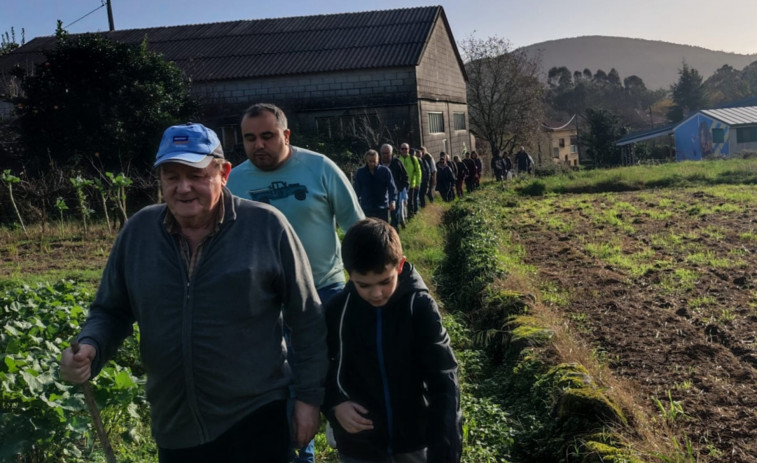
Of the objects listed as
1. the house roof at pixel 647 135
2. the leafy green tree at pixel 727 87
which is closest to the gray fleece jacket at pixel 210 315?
the house roof at pixel 647 135

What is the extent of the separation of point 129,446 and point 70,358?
2.26 metres

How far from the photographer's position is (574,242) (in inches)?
521

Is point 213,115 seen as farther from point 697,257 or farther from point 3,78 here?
point 697,257

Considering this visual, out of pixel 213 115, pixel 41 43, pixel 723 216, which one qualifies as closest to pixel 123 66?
pixel 213 115

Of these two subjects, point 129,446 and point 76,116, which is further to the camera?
point 76,116

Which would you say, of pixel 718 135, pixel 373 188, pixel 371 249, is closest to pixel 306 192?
pixel 371 249

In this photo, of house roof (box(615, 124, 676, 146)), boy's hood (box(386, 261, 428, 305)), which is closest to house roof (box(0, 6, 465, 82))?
boy's hood (box(386, 261, 428, 305))

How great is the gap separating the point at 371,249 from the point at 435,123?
1021 inches

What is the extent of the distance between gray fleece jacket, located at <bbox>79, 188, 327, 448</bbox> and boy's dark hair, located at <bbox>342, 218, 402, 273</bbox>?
20 centimetres

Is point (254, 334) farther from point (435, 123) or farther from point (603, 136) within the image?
point (603, 136)

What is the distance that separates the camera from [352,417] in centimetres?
283

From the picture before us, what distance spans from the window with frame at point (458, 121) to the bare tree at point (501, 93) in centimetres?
1147

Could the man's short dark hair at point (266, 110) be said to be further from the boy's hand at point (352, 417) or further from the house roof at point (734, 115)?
the house roof at point (734, 115)

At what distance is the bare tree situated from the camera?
45.0 m
